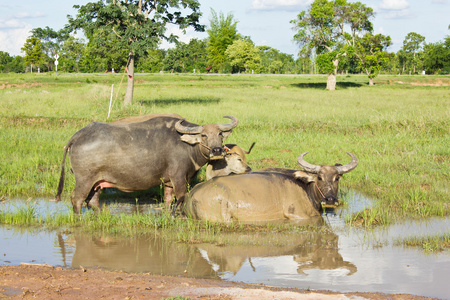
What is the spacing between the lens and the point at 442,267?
16.4 ft

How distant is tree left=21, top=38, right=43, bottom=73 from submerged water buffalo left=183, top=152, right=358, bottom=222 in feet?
212

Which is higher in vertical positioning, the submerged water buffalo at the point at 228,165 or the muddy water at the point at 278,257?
the submerged water buffalo at the point at 228,165

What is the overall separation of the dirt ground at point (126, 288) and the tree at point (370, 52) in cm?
3881

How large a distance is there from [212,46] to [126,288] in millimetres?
68055

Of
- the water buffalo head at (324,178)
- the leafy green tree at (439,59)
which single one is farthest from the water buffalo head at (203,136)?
the leafy green tree at (439,59)

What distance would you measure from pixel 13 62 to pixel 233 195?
7406 cm

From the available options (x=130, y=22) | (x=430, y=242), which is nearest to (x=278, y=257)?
(x=430, y=242)

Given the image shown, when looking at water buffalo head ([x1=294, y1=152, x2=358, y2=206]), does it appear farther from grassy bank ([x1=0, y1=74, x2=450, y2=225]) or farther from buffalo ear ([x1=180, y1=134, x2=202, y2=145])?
buffalo ear ([x1=180, y1=134, x2=202, y2=145])

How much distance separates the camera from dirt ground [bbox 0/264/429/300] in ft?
13.0

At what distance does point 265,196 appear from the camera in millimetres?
6895

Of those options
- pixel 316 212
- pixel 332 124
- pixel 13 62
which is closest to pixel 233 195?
pixel 316 212

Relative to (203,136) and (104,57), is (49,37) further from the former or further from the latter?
(203,136)

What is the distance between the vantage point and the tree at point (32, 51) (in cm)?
6475

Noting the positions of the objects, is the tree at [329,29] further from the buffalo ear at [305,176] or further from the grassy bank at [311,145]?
the buffalo ear at [305,176]
